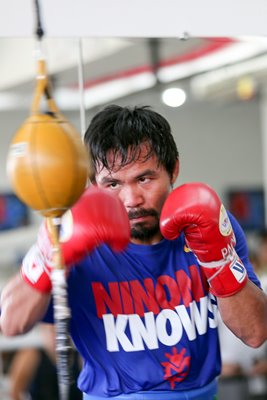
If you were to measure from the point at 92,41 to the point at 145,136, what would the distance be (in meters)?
0.53

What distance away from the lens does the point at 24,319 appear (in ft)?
5.06

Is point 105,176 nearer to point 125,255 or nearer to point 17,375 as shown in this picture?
point 125,255

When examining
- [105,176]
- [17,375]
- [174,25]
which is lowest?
[17,375]

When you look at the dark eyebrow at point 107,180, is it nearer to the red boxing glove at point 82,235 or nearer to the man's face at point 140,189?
the man's face at point 140,189

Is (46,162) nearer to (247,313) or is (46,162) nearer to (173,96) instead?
(247,313)

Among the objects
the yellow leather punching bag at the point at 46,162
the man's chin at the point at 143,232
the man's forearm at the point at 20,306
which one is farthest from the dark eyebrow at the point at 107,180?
the yellow leather punching bag at the point at 46,162

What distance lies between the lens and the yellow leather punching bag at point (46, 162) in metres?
1.22

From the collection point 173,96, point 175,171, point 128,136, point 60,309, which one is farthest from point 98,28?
point 173,96

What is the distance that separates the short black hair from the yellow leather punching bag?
43 cm

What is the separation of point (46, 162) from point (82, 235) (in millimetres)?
277

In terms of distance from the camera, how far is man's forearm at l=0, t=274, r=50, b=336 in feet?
4.98

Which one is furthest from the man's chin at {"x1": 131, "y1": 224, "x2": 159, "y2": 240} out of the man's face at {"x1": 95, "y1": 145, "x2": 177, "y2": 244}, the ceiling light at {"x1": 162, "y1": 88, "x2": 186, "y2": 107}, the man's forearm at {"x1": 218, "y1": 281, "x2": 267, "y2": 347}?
the ceiling light at {"x1": 162, "y1": 88, "x2": 186, "y2": 107}

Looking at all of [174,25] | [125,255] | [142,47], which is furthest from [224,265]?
[142,47]

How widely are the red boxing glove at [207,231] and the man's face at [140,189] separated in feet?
0.25
